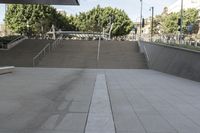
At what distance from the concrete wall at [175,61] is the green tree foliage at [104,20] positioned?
157 ft

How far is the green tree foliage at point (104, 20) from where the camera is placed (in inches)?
3039

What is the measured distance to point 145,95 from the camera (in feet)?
38.8

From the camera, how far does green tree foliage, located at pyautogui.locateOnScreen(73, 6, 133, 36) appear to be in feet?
→ 253

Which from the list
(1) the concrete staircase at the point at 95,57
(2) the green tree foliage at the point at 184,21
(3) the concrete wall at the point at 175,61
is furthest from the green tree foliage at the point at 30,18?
(3) the concrete wall at the point at 175,61

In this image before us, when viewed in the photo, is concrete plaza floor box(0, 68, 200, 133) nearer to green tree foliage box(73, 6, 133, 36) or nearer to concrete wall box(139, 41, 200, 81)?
concrete wall box(139, 41, 200, 81)

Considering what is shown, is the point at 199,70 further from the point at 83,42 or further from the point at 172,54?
the point at 83,42

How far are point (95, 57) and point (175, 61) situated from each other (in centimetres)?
1263

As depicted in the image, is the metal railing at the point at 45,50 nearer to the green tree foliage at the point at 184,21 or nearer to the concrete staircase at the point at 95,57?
the concrete staircase at the point at 95,57

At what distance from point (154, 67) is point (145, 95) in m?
15.1

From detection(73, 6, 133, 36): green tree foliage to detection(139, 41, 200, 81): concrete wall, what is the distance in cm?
4789

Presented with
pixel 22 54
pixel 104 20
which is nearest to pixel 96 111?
pixel 22 54

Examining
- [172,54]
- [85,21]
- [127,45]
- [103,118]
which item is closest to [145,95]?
[103,118]

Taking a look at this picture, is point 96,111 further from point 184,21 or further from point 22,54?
point 184,21

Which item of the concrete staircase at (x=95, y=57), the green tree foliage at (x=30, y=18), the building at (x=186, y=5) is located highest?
the building at (x=186, y=5)
